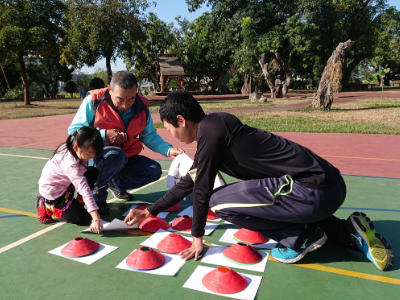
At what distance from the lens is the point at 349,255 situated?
2594 mm

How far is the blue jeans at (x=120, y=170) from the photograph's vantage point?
3410mm

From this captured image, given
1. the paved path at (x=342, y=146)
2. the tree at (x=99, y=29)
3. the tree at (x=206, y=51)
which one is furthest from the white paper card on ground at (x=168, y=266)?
the tree at (x=206, y=51)

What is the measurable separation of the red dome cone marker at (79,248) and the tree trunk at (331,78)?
1391cm

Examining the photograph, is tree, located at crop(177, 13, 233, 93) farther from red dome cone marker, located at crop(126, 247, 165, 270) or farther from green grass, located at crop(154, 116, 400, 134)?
red dome cone marker, located at crop(126, 247, 165, 270)

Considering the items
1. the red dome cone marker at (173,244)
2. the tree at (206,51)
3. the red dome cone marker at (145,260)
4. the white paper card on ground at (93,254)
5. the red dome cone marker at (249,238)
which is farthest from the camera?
the tree at (206,51)

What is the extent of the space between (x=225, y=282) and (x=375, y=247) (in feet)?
3.46

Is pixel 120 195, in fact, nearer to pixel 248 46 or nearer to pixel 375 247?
pixel 375 247

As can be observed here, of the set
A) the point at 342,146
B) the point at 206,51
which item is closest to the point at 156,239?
the point at 342,146

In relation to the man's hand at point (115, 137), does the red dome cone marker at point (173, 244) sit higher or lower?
lower

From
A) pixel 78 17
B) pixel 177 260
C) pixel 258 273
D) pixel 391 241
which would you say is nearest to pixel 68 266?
pixel 177 260

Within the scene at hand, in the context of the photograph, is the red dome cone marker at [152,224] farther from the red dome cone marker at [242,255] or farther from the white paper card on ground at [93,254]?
the red dome cone marker at [242,255]

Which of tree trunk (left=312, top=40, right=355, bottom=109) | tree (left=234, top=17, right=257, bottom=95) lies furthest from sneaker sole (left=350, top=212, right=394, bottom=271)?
tree (left=234, top=17, right=257, bottom=95)

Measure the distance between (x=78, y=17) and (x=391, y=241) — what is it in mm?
26237

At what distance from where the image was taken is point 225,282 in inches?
83.0
